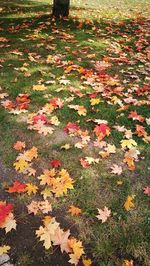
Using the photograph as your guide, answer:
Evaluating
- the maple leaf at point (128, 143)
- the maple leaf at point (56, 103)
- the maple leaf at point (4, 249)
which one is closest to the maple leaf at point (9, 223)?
the maple leaf at point (4, 249)

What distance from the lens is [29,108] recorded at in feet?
16.5

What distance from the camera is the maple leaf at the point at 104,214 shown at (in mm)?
3346

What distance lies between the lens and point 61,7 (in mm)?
9484

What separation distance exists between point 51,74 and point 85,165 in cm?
265

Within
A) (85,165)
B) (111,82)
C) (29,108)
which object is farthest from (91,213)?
(111,82)

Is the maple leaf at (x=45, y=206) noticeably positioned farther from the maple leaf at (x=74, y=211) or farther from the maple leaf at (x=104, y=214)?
the maple leaf at (x=104, y=214)

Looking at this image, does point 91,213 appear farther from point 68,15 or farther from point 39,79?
point 68,15

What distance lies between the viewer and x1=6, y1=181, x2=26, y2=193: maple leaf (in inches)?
141

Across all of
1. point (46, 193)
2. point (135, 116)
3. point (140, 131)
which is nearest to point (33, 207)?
point (46, 193)

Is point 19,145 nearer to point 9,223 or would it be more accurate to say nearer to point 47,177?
point 47,177

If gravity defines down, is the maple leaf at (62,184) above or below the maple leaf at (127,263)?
above

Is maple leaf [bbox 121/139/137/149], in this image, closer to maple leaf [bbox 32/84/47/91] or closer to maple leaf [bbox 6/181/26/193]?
maple leaf [bbox 6/181/26/193]

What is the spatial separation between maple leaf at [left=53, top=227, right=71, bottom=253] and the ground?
0.05 m

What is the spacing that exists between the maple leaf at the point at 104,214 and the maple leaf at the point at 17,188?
0.90 meters
